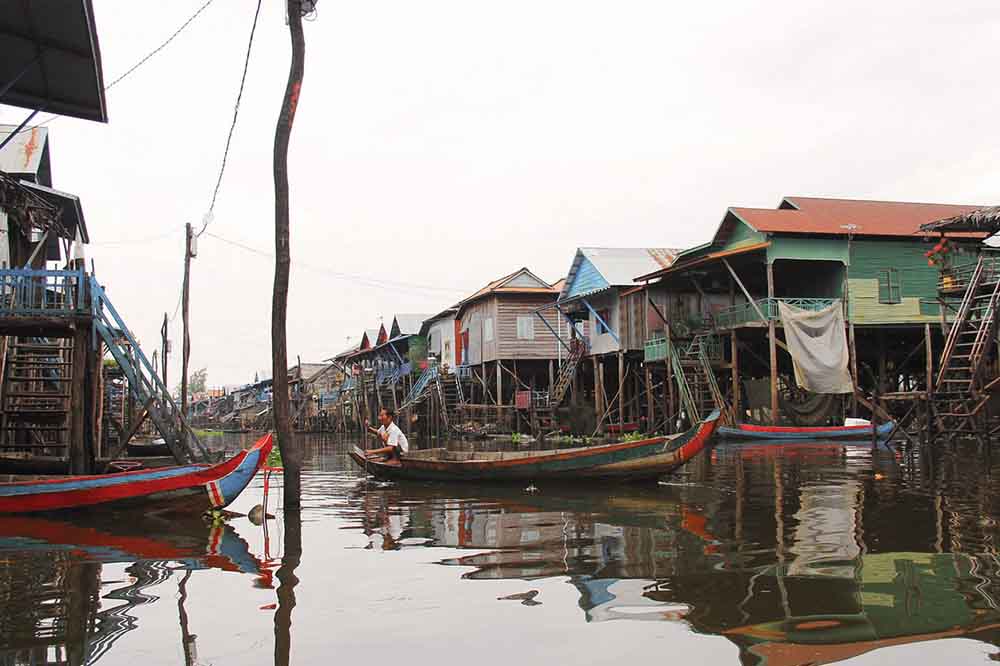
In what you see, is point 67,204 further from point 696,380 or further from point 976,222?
point 976,222

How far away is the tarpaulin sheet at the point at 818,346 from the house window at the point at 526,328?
13.1m

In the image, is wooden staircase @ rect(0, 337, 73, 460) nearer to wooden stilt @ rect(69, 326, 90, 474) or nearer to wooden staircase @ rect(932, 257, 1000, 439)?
wooden stilt @ rect(69, 326, 90, 474)

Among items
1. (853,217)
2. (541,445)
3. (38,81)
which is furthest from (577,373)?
(38,81)

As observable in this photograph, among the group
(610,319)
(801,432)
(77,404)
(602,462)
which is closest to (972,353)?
(801,432)

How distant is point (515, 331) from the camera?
34.5m

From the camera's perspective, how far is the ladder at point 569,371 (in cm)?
3152

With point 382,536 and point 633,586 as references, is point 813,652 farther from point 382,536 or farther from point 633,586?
point 382,536

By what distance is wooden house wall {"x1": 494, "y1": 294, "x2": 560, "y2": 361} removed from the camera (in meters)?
34.4

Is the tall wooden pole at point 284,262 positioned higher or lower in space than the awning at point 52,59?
lower

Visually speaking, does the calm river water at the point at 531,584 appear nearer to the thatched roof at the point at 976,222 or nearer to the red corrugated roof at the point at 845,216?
the thatched roof at the point at 976,222

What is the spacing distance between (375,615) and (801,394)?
24089 millimetres

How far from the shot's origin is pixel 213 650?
5062 millimetres

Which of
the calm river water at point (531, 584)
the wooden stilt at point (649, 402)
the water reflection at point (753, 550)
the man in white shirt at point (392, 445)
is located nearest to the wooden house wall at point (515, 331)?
the wooden stilt at point (649, 402)

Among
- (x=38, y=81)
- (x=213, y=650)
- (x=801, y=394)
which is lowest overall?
(x=213, y=650)
